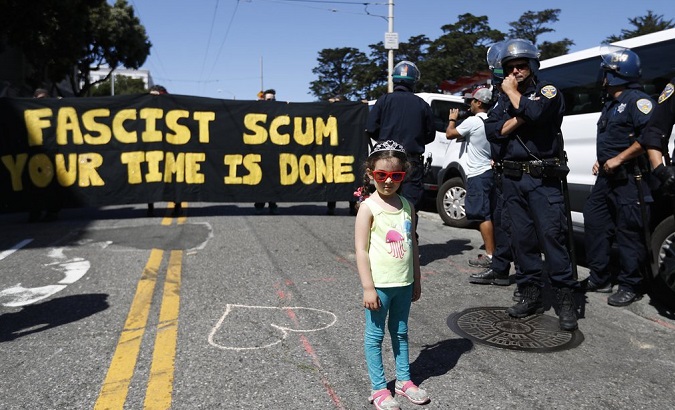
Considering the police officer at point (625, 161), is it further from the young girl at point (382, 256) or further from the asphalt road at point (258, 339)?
the young girl at point (382, 256)

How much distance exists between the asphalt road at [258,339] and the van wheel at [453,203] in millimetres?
A: 1905

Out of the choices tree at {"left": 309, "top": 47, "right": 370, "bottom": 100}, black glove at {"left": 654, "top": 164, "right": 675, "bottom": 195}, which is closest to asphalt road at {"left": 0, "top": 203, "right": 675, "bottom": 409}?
black glove at {"left": 654, "top": 164, "right": 675, "bottom": 195}

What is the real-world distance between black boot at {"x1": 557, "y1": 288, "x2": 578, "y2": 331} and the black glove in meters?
0.95

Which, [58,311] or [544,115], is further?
[58,311]

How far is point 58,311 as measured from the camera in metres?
4.41

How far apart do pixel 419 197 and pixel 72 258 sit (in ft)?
12.3

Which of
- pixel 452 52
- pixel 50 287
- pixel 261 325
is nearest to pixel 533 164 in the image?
pixel 261 325

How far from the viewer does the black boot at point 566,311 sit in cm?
407

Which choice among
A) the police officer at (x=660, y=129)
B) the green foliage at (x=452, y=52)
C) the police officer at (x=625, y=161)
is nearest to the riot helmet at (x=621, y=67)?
the police officer at (x=625, y=161)

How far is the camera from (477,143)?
6.00 m

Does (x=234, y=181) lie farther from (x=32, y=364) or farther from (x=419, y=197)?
(x=32, y=364)

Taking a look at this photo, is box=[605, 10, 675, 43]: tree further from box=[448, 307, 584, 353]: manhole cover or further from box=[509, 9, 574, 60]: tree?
box=[448, 307, 584, 353]: manhole cover

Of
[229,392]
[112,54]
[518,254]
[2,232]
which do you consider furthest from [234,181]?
[112,54]

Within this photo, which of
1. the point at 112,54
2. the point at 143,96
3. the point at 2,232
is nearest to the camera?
the point at 2,232
